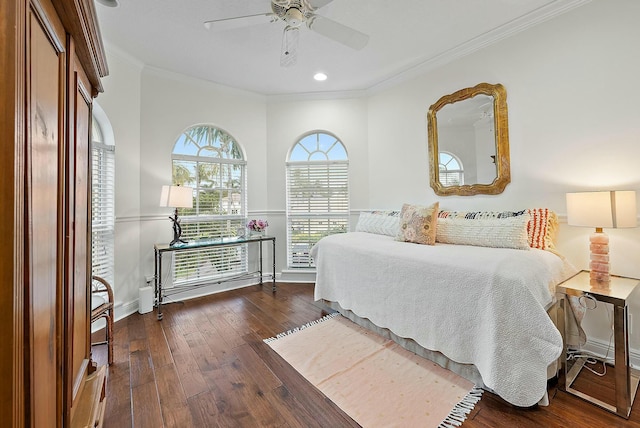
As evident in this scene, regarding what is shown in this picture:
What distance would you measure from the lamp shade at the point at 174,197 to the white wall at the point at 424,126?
12.9 inches

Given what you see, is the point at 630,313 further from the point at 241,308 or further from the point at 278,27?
the point at 278,27

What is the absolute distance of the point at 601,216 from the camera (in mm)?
1716

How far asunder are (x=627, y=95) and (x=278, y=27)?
2.76 meters

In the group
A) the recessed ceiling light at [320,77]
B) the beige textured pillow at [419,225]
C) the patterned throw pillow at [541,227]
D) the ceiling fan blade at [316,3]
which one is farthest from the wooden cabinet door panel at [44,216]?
the recessed ceiling light at [320,77]

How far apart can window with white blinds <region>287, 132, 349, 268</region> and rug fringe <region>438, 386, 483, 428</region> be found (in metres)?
2.55

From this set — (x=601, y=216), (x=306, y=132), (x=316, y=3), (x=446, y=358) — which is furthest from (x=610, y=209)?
(x=306, y=132)

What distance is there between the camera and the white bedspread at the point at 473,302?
1.48 metres

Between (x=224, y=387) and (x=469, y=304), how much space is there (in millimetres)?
1640

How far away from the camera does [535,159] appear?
2400mm

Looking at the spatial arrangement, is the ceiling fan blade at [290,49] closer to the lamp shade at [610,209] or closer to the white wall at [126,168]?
the white wall at [126,168]

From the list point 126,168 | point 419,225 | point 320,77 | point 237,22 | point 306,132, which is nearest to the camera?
point 237,22

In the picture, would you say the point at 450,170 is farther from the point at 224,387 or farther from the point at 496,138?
the point at 224,387

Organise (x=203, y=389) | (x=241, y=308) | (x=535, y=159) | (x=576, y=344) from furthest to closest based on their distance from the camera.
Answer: (x=241, y=308) < (x=535, y=159) < (x=576, y=344) < (x=203, y=389)

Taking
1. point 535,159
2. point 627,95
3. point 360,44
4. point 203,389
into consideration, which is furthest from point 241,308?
point 627,95
